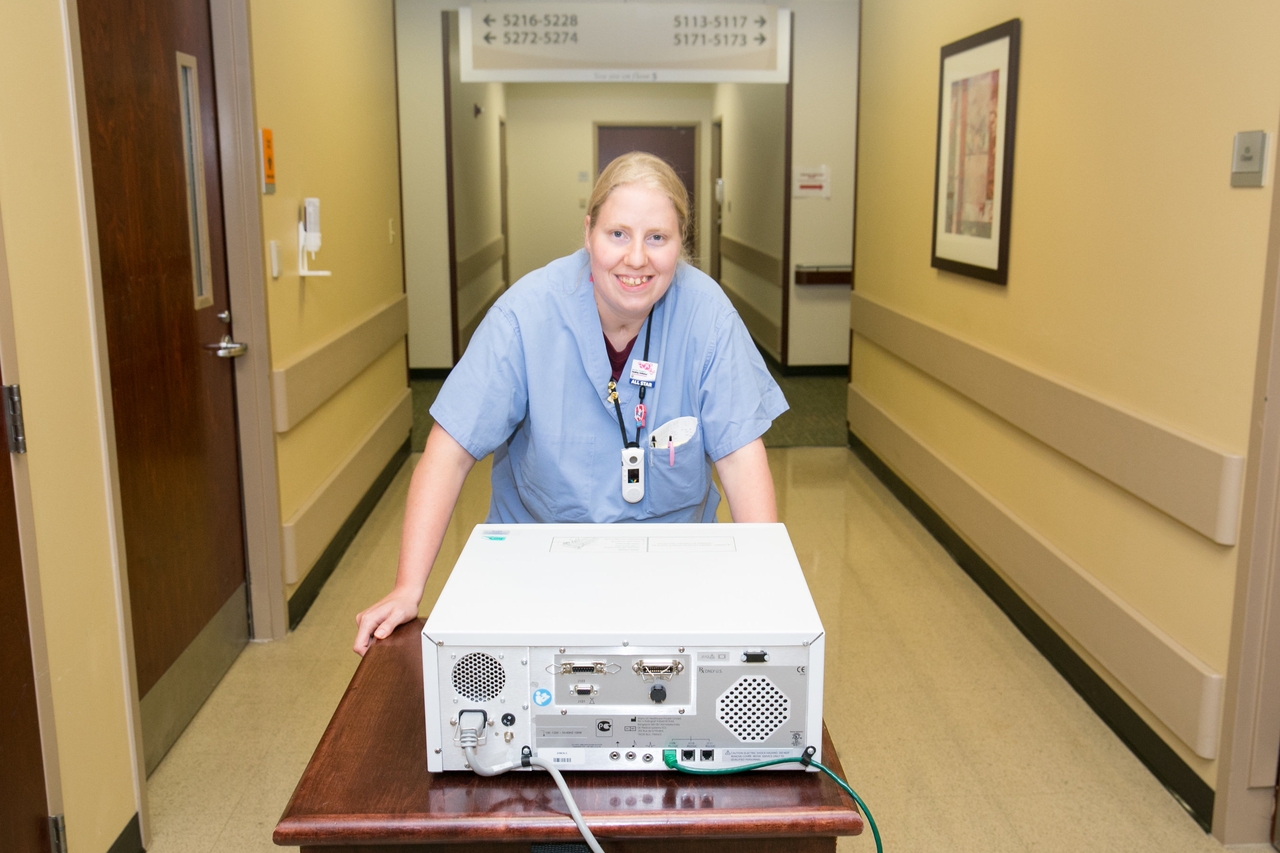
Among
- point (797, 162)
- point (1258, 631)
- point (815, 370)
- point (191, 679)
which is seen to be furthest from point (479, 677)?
point (815, 370)

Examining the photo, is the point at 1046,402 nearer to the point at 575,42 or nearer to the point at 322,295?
the point at 322,295

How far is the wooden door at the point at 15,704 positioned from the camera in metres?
1.85

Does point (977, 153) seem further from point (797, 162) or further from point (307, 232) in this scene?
point (797, 162)

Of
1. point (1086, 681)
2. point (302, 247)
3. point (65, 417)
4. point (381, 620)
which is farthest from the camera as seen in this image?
point (302, 247)

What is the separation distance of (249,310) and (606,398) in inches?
74.7

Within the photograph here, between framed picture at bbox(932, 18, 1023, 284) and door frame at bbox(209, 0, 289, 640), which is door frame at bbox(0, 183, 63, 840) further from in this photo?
framed picture at bbox(932, 18, 1023, 284)

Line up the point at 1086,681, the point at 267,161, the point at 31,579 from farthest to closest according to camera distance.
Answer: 1. the point at 267,161
2. the point at 1086,681
3. the point at 31,579

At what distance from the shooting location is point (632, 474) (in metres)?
1.81

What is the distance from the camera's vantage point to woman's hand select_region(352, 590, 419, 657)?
1.59 m

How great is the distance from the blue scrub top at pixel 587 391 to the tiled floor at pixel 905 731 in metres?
1.16

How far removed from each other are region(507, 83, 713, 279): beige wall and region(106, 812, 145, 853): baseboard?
33.8 ft

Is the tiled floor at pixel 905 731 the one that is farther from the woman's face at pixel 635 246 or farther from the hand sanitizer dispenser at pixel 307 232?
the woman's face at pixel 635 246

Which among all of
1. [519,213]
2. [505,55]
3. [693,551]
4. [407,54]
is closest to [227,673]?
[693,551]

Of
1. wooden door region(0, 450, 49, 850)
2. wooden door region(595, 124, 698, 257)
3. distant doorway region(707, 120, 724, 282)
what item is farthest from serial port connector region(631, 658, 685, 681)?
wooden door region(595, 124, 698, 257)
